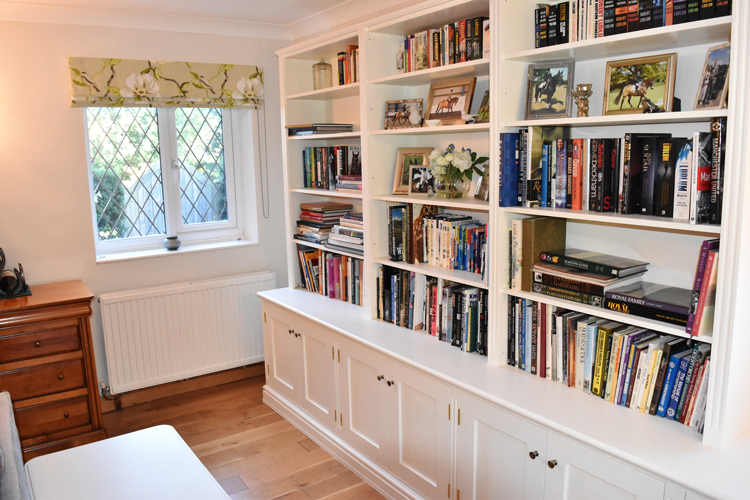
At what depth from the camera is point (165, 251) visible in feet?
11.9

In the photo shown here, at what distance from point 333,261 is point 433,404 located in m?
1.27

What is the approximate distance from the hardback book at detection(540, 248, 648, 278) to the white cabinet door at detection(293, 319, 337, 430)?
4.04ft

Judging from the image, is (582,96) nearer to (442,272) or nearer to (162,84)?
(442,272)

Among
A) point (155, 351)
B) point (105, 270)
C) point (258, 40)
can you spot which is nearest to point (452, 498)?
point (155, 351)

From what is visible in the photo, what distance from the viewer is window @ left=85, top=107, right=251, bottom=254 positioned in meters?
3.51

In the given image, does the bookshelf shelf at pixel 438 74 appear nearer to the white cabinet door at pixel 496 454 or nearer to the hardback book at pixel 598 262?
the hardback book at pixel 598 262

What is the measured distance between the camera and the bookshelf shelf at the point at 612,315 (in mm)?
1657

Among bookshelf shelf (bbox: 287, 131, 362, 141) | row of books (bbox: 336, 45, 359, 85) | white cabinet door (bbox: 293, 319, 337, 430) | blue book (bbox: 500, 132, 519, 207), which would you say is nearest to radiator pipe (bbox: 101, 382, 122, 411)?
white cabinet door (bbox: 293, 319, 337, 430)

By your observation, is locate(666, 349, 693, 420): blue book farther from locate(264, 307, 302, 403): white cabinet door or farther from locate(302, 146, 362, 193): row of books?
locate(264, 307, 302, 403): white cabinet door

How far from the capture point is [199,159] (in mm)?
3803

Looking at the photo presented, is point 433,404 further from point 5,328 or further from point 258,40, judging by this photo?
point 258,40

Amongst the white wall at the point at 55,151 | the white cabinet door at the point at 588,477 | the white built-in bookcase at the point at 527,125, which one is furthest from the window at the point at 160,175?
the white cabinet door at the point at 588,477

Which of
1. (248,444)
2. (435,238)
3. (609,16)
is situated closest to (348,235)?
(435,238)

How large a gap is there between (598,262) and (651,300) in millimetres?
250
